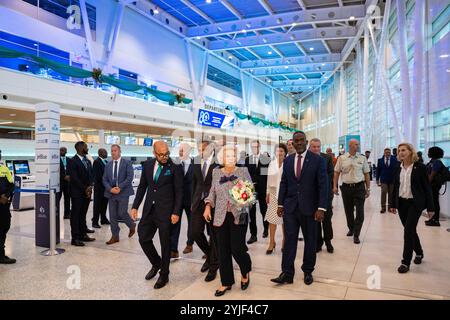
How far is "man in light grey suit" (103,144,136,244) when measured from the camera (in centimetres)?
523

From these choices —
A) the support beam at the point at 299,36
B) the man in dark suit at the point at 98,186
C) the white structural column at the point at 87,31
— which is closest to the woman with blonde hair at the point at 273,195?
the man in dark suit at the point at 98,186

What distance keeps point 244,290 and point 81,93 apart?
40.0 ft

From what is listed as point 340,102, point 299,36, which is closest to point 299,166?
point 299,36

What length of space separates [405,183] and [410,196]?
16 cm

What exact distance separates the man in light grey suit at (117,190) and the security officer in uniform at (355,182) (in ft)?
10.9

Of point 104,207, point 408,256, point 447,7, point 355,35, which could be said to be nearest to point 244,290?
point 408,256

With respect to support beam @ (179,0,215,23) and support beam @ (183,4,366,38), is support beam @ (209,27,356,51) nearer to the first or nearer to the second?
support beam @ (183,4,366,38)

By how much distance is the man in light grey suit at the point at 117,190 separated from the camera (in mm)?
5234

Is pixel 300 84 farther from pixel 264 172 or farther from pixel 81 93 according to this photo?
pixel 264 172

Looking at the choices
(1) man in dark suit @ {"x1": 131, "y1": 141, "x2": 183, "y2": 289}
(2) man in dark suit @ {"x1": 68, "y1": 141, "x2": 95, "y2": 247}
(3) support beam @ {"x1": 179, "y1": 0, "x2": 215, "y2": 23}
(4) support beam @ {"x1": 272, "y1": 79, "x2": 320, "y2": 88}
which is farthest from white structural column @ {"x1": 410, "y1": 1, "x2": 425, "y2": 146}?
(4) support beam @ {"x1": 272, "y1": 79, "x2": 320, "y2": 88}

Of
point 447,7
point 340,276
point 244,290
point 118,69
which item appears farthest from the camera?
point 118,69

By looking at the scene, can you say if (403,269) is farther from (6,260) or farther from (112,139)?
(112,139)

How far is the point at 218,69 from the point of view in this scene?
81.8ft

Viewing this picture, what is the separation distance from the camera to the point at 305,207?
340 cm
